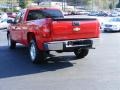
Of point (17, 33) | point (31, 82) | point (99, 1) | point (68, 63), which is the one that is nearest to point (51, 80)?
point (31, 82)

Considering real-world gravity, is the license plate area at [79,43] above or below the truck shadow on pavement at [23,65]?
above

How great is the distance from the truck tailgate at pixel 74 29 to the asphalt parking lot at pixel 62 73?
0.91m

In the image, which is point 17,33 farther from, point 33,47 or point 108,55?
point 108,55

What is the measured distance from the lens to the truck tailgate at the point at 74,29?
10445 mm

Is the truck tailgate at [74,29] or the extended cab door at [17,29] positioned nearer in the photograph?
the truck tailgate at [74,29]

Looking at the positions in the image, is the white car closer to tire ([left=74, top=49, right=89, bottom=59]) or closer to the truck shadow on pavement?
the truck shadow on pavement

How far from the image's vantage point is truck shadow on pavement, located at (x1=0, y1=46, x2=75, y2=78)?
9898 mm

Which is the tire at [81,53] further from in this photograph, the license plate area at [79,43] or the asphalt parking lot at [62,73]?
the license plate area at [79,43]

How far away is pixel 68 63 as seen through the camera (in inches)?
446

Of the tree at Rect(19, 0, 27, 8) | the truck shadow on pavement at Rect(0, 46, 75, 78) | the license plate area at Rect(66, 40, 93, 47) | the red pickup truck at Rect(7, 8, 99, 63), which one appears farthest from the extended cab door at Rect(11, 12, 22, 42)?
the tree at Rect(19, 0, 27, 8)

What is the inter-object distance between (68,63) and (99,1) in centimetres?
13220

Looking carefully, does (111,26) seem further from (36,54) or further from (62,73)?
(62,73)

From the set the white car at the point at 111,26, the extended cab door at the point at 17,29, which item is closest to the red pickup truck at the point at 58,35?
the extended cab door at the point at 17,29

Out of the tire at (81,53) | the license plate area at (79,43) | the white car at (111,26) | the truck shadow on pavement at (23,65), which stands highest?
the license plate area at (79,43)
